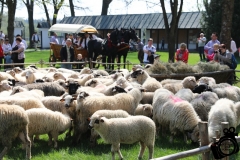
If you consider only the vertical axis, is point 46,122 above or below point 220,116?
below

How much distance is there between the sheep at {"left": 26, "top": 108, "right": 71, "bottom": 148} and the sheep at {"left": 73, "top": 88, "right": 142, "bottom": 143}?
0.31 m

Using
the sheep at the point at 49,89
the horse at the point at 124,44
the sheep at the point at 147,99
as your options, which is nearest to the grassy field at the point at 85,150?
the sheep at the point at 147,99

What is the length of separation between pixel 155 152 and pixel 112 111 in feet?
3.38

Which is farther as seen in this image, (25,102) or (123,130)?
(25,102)

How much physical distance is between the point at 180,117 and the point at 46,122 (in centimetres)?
245

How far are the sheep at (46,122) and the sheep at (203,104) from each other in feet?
8.78

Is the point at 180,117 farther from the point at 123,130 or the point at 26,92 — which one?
the point at 26,92

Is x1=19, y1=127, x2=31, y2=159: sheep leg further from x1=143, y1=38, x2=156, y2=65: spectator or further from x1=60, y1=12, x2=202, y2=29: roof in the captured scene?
x1=60, y1=12, x2=202, y2=29: roof

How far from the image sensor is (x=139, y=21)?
42.7 metres

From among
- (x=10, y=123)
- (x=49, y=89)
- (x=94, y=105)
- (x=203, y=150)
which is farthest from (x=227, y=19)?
(x=203, y=150)

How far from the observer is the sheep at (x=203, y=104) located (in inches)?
315

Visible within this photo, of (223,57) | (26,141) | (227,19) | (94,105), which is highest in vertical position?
(227,19)

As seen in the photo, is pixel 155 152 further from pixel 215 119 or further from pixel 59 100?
pixel 59 100

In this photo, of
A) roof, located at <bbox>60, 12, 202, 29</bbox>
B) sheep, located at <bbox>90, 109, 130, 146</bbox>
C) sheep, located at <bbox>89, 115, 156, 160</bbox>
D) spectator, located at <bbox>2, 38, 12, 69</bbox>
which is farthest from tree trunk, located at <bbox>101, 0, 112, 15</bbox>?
sheep, located at <bbox>89, 115, 156, 160</bbox>
